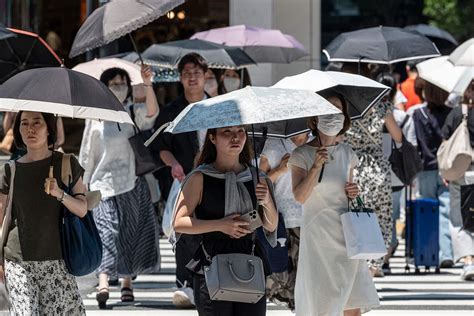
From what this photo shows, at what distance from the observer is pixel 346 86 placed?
30.8ft

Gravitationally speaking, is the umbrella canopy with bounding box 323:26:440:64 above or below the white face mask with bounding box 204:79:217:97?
above

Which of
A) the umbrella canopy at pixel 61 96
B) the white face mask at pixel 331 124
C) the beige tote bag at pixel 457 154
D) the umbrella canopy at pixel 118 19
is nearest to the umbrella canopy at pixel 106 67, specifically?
the umbrella canopy at pixel 118 19

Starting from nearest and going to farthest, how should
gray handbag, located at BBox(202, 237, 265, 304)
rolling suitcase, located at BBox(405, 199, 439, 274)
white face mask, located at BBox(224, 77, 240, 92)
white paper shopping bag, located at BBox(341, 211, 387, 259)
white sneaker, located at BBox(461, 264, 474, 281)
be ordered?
1. gray handbag, located at BBox(202, 237, 265, 304)
2. white paper shopping bag, located at BBox(341, 211, 387, 259)
3. white sneaker, located at BBox(461, 264, 474, 281)
4. rolling suitcase, located at BBox(405, 199, 439, 274)
5. white face mask, located at BBox(224, 77, 240, 92)

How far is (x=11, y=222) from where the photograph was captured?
803 centimetres

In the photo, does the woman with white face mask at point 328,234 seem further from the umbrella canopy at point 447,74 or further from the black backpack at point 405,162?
the umbrella canopy at point 447,74

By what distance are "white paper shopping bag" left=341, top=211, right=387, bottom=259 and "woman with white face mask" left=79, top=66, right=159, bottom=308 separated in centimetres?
367

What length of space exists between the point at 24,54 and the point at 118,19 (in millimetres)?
1607

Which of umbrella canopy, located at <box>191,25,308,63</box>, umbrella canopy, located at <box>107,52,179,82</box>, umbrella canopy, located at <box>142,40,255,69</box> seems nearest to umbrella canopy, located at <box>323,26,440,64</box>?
umbrella canopy, located at <box>142,40,255,69</box>

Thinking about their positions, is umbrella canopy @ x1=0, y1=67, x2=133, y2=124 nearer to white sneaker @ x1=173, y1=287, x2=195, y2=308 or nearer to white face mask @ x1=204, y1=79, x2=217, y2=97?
white sneaker @ x1=173, y1=287, x2=195, y2=308

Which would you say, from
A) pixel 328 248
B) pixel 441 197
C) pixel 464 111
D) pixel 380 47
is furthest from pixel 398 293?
pixel 328 248

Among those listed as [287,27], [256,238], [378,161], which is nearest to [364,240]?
[256,238]

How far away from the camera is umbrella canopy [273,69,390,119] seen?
354 inches

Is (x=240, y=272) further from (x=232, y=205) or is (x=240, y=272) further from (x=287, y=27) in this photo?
(x=287, y=27)

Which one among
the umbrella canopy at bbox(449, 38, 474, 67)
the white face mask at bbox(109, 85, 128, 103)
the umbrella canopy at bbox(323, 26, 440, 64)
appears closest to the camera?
the white face mask at bbox(109, 85, 128, 103)
